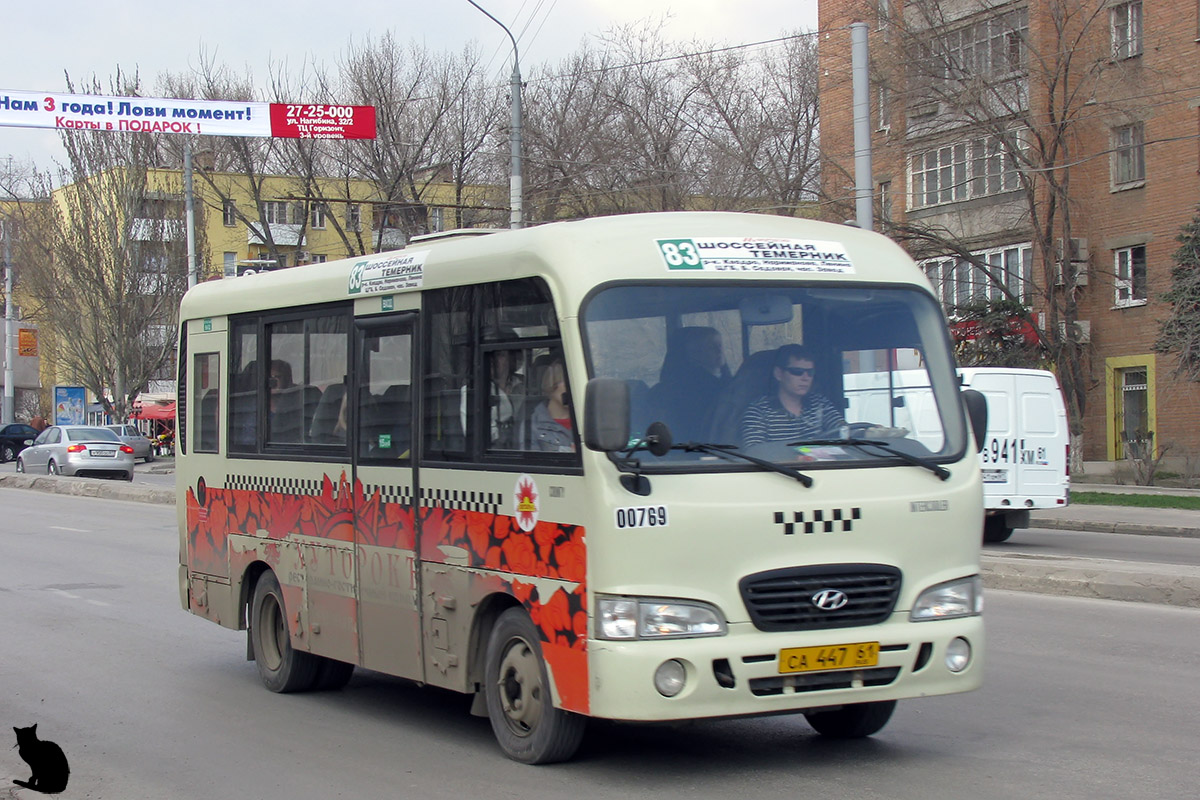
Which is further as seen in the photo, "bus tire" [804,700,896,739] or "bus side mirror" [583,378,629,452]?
"bus tire" [804,700,896,739]

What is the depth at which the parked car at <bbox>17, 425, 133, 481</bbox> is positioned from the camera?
4094cm

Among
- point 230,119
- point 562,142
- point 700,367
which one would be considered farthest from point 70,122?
point 562,142

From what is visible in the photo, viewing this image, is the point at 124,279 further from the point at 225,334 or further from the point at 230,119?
the point at 225,334

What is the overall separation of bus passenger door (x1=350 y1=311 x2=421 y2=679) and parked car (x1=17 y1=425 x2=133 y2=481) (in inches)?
1365

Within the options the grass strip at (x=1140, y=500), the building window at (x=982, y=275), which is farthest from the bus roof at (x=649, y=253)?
the building window at (x=982, y=275)

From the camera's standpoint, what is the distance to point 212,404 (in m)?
10.4

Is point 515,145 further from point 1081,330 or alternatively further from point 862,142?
point 1081,330

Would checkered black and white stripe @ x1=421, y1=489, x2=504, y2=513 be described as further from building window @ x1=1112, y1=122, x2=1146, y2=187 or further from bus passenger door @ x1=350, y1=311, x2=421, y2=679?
building window @ x1=1112, y1=122, x2=1146, y2=187

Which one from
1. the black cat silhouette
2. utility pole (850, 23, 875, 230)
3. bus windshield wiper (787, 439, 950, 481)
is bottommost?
the black cat silhouette

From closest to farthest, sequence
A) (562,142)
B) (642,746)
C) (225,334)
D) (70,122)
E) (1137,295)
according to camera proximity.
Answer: (642,746)
(225,334)
(70,122)
(1137,295)
(562,142)

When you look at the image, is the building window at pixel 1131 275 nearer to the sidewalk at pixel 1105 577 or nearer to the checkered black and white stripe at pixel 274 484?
the sidewalk at pixel 1105 577

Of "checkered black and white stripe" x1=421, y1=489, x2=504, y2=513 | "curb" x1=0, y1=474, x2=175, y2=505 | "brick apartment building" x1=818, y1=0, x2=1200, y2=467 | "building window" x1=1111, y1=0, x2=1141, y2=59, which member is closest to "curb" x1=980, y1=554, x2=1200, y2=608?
"checkered black and white stripe" x1=421, y1=489, x2=504, y2=513

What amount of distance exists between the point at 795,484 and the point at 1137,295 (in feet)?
112

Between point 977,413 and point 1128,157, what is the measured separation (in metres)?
33.3
